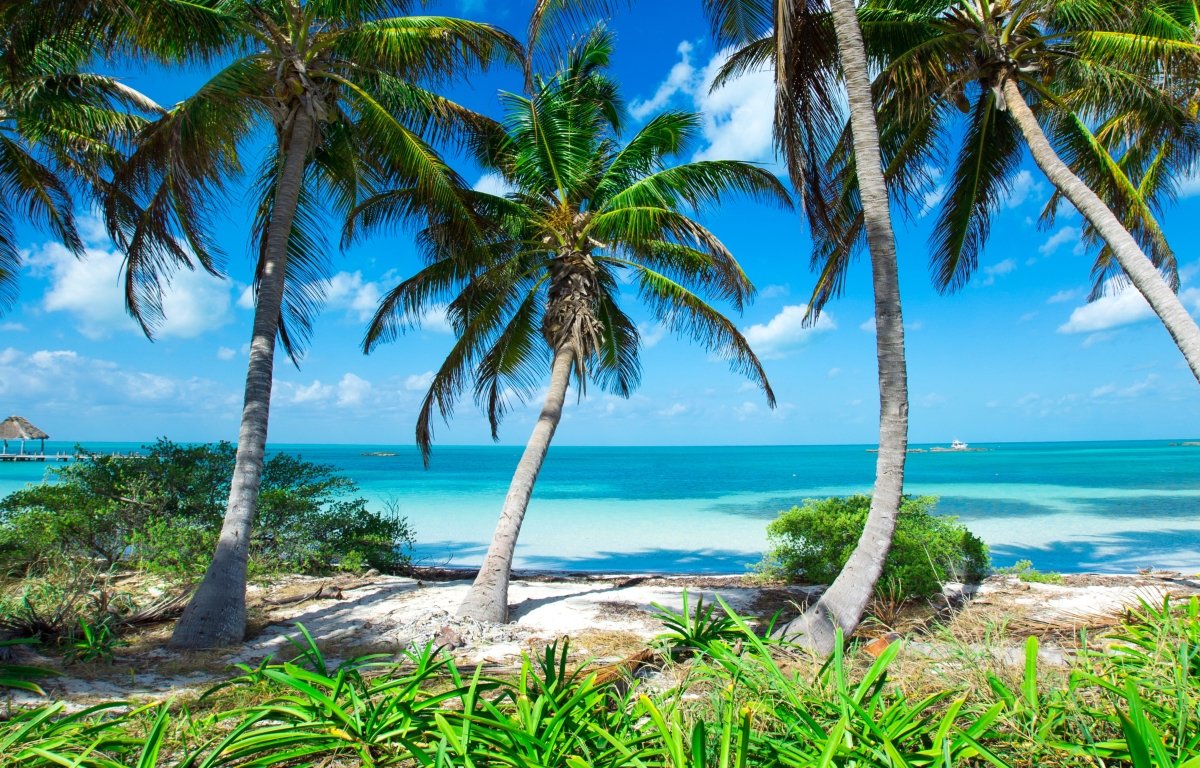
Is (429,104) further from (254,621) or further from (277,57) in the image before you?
(254,621)

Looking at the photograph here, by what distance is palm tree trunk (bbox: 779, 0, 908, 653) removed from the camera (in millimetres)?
5438

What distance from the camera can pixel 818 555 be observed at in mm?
9109

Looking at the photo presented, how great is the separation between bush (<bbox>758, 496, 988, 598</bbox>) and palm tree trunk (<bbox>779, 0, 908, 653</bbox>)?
2.53m

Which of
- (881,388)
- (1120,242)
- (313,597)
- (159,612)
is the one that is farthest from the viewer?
(313,597)

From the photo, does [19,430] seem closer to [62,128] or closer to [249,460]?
[62,128]

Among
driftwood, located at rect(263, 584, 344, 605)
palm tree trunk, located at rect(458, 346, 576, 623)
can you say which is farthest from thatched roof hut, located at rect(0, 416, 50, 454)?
palm tree trunk, located at rect(458, 346, 576, 623)

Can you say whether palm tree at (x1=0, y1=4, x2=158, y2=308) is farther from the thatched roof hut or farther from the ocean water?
the thatched roof hut

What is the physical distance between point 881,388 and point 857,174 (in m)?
2.15

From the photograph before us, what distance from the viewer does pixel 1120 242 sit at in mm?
7227

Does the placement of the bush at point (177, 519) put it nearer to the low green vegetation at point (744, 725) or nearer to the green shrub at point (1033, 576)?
the low green vegetation at point (744, 725)

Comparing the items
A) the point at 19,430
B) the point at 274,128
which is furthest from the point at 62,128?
the point at 19,430

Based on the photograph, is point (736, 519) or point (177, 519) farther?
point (736, 519)

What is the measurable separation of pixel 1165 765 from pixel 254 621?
7672 mm

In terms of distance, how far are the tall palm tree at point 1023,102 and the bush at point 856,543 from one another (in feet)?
10.3
